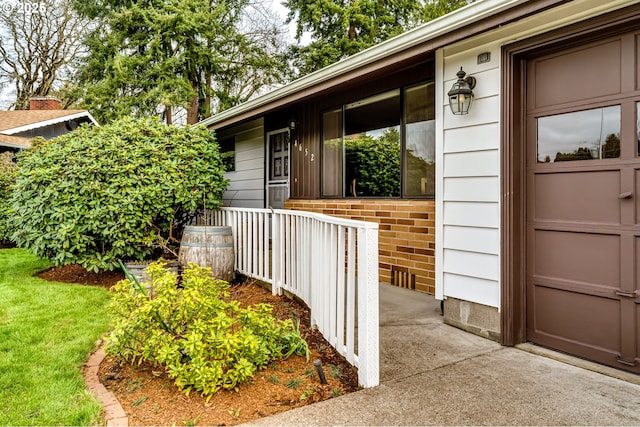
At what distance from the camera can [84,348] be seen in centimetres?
301

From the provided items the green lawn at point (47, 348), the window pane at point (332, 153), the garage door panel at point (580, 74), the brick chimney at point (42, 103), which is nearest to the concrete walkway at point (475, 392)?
the green lawn at point (47, 348)

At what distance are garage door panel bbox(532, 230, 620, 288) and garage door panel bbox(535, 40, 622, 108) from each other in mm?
906

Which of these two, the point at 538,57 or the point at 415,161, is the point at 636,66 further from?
the point at 415,161

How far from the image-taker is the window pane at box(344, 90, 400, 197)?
16.3ft

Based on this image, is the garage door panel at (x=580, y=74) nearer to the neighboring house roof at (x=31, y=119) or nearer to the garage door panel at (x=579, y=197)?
the garage door panel at (x=579, y=197)

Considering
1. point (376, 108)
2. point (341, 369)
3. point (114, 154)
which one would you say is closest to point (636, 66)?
point (341, 369)

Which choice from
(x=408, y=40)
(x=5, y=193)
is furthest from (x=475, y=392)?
(x=5, y=193)

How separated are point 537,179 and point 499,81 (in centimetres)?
77

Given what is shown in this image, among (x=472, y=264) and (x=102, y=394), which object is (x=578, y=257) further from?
(x=102, y=394)

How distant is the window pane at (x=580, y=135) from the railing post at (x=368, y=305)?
5.02ft

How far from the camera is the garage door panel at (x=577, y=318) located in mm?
2684

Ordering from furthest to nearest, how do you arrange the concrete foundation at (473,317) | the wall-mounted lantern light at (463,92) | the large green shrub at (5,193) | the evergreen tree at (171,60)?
the evergreen tree at (171,60)
the large green shrub at (5,193)
the wall-mounted lantern light at (463,92)
the concrete foundation at (473,317)

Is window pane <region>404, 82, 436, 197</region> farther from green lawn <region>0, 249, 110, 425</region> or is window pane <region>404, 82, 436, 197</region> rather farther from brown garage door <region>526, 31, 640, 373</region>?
green lawn <region>0, 249, 110, 425</region>

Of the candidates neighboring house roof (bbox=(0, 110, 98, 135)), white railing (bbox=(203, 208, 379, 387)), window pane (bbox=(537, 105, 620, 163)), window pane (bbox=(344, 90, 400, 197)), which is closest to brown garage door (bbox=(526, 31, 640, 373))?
window pane (bbox=(537, 105, 620, 163))
